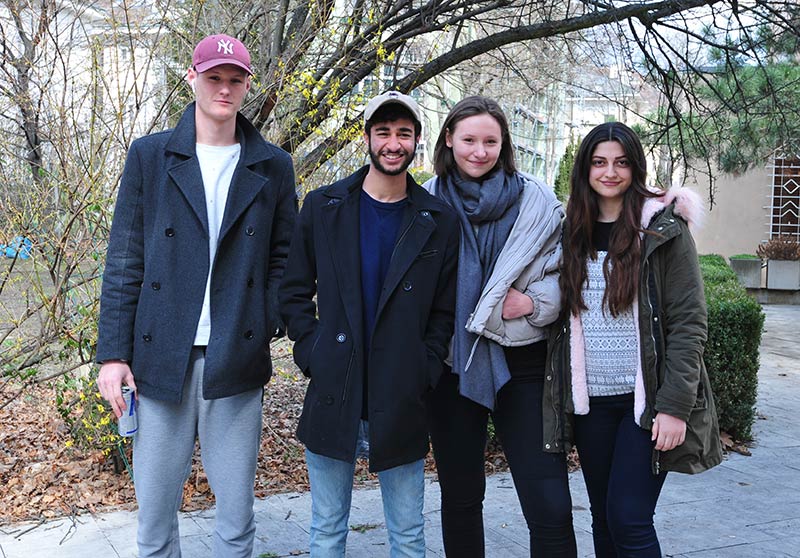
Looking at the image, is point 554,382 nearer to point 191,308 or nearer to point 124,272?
point 191,308

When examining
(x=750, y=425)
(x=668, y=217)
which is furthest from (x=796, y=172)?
(x=668, y=217)

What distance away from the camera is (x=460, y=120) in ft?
10.6

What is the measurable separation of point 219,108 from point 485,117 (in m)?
0.98

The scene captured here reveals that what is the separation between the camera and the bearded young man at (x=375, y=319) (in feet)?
9.79

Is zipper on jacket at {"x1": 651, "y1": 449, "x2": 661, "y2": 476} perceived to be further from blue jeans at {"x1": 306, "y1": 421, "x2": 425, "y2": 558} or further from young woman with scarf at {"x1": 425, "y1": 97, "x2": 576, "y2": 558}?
blue jeans at {"x1": 306, "y1": 421, "x2": 425, "y2": 558}

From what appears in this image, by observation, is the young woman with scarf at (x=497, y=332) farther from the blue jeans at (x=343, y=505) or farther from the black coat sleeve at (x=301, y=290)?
the black coat sleeve at (x=301, y=290)

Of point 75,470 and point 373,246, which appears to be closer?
point 373,246

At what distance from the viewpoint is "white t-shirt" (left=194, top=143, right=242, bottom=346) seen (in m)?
3.03

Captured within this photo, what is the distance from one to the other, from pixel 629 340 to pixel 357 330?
1008 millimetres

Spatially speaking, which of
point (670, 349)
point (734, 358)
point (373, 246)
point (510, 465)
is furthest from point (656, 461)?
point (734, 358)

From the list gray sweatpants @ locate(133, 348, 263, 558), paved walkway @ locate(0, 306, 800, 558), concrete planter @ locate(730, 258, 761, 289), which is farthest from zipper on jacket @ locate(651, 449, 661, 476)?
concrete planter @ locate(730, 258, 761, 289)


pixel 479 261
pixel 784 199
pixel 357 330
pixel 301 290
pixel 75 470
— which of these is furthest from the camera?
pixel 784 199

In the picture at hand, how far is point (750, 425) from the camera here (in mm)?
6840

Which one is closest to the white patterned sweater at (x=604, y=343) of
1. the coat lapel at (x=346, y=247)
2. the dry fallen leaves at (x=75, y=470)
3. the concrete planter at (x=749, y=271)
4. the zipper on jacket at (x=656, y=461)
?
the zipper on jacket at (x=656, y=461)
